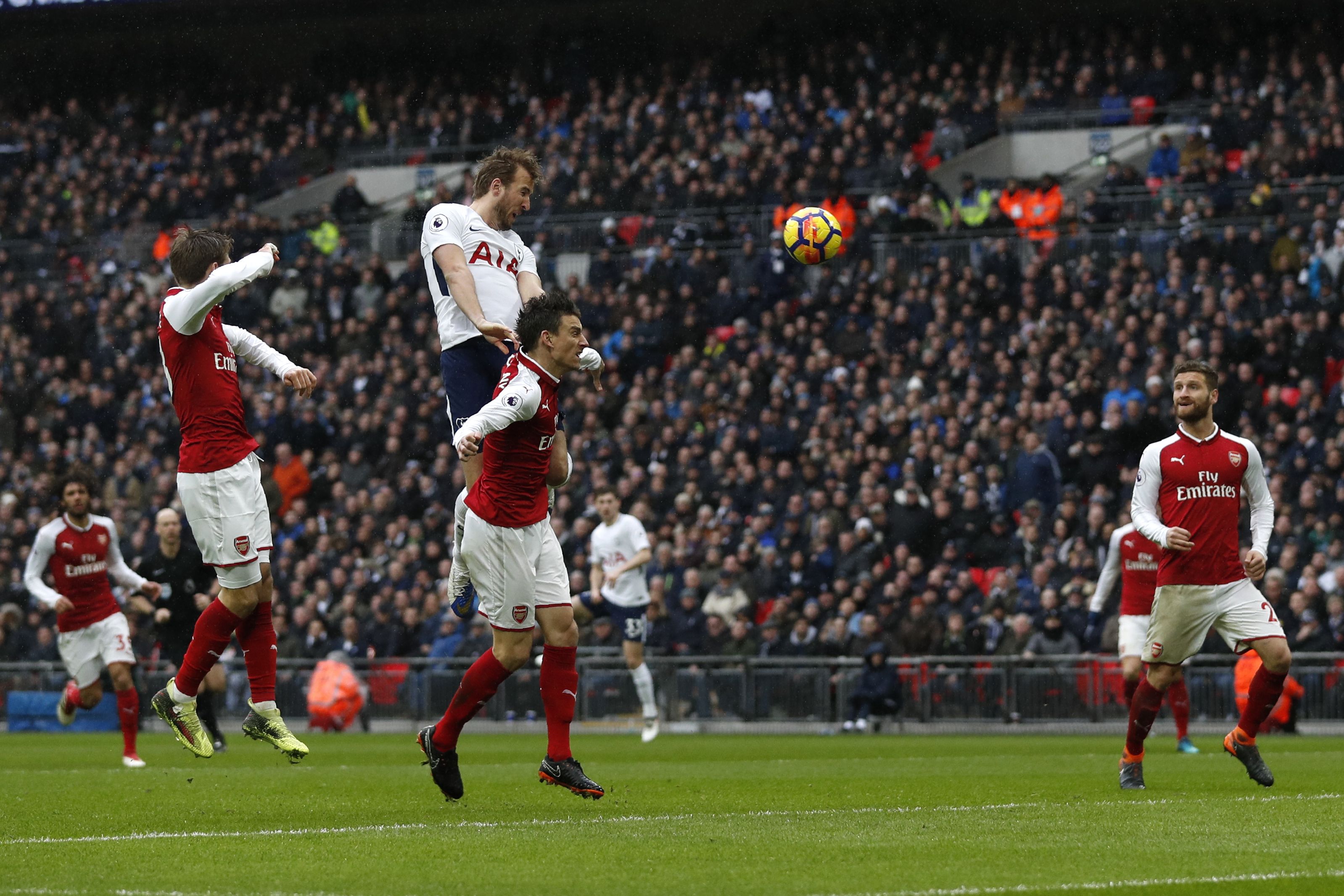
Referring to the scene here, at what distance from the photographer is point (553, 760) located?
8.93m

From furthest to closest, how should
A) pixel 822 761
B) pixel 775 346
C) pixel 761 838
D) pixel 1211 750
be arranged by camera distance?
pixel 775 346 → pixel 1211 750 → pixel 822 761 → pixel 761 838

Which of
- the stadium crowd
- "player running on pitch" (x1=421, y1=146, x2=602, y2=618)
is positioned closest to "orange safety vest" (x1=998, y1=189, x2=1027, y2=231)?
the stadium crowd

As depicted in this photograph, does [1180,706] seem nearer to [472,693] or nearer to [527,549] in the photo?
[472,693]

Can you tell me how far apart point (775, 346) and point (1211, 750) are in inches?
485

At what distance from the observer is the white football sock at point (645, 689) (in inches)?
763

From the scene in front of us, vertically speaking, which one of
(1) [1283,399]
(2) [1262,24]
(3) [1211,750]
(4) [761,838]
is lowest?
(3) [1211,750]

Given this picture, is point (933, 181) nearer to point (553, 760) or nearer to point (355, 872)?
point (553, 760)

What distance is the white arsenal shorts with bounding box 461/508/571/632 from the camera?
29.3ft

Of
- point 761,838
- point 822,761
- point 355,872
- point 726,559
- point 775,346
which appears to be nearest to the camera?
point 355,872

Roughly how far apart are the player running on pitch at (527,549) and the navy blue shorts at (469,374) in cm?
85

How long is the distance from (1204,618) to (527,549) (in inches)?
159

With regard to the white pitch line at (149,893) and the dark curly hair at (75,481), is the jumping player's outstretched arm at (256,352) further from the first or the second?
the dark curly hair at (75,481)

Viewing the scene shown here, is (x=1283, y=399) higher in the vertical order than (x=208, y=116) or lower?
lower

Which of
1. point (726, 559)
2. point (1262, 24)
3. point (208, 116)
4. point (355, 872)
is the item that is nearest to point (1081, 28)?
Result: point (1262, 24)
